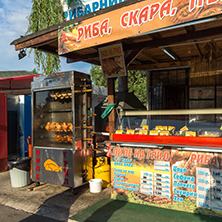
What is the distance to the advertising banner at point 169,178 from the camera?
12.6 ft

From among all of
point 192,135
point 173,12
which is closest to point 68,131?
point 192,135

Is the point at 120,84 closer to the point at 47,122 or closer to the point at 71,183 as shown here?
the point at 47,122

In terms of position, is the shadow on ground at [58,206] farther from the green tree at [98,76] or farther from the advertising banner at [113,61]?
the green tree at [98,76]

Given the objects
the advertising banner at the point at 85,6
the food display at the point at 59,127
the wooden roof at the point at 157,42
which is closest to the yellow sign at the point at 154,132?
the wooden roof at the point at 157,42

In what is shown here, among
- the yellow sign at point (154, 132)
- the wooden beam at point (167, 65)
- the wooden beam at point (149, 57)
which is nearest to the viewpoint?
the yellow sign at point (154, 132)

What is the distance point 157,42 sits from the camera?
4.92 meters

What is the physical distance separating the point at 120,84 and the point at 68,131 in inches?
127

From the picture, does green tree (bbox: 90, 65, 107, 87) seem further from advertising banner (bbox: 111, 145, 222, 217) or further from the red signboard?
advertising banner (bbox: 111, 145, 222, 217)

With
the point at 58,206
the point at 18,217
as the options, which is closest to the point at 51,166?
the point at 58,206

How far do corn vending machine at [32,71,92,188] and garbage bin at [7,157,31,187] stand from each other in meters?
0.27

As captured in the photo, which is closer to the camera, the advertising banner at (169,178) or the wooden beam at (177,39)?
the advertising banner at (169,178)

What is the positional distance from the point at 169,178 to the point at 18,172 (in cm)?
398

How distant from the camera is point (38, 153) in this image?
6.02 metres

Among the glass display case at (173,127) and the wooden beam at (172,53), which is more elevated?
the wooden beam at (172,53)
